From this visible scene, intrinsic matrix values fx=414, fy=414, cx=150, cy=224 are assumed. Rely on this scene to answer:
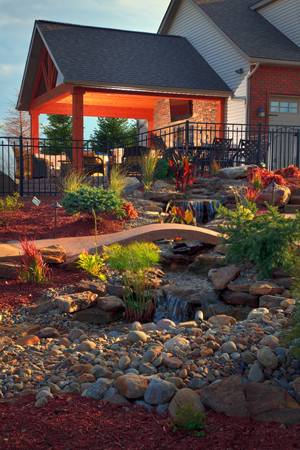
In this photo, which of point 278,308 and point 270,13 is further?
point 270,13

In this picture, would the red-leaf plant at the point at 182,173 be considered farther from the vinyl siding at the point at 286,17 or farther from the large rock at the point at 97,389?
the vinyl siding at the point at 286,17

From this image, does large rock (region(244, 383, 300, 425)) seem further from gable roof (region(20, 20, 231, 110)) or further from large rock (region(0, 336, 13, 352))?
gable roof (region(20, 20, 231, 110))

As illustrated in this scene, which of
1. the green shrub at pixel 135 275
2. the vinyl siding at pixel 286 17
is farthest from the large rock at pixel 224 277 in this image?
the vinyl siding at pixel 286 17

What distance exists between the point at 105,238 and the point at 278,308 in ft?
9.53

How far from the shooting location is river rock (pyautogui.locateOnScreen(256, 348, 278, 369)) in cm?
278

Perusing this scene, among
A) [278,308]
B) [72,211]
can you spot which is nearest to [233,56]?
[72,211]

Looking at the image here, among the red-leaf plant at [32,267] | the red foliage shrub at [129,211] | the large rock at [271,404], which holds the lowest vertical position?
the large rock at [271,404]

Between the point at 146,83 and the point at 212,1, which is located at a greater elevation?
the point at 212,1

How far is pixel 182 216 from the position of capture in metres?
Answer: 8.11

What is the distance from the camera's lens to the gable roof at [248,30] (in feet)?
43.1

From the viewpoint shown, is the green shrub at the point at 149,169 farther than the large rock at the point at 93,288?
Yes

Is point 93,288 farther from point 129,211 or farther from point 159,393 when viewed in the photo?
point 129,211

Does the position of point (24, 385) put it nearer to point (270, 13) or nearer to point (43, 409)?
point (43, 409)

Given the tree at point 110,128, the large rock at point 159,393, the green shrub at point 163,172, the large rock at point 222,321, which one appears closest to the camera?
the large rock at point 159,393
